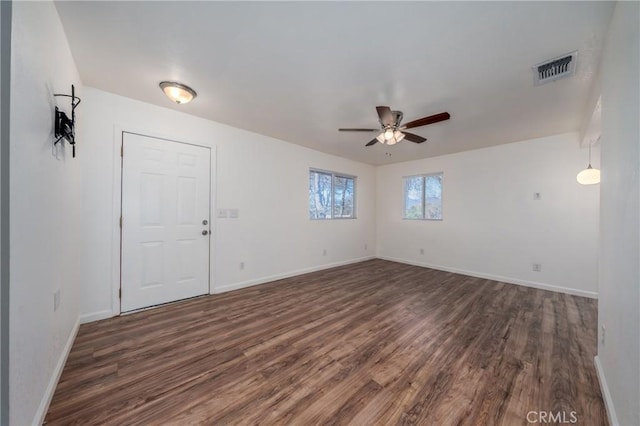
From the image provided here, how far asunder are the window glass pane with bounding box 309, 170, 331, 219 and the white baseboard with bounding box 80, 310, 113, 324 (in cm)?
330

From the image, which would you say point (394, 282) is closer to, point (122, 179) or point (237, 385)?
point (237, 385)

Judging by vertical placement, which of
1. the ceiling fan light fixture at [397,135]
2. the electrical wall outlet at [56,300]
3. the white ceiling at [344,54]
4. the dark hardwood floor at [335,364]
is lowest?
the dark hardwood floor at [335,364]

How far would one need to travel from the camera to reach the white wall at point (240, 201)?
2605mm

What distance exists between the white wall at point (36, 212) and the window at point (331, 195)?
11.9 feet

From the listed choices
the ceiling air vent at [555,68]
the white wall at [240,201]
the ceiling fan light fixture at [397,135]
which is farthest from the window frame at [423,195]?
the ceiling air vent at [555,68]

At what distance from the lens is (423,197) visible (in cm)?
553

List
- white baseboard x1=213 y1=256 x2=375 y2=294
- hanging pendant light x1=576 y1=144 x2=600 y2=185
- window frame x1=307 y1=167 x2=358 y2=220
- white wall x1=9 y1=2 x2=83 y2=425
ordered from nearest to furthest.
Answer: white wall x1=9 y1=2 x2=83 y2=425 < hanging pendant light x1=576 y1=144 x2=600 y2=185 < white baseboard x1=213 y1=256 x2=375 y2=294 < window frame x1=307 y1=167 x2=358 y2=220

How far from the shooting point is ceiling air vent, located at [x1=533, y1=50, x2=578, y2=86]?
195 cm

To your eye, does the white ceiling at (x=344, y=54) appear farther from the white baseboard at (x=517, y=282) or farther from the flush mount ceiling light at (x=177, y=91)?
the white baseboard at (x=517, y=282)

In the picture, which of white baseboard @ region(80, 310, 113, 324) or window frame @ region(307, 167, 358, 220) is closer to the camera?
white baseboard @ region(80, 310, 113, 324)

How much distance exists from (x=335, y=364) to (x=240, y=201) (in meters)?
2.73

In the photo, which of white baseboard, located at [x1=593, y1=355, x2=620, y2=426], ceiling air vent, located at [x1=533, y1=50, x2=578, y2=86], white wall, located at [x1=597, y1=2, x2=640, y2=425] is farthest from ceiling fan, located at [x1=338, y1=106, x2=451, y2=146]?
white baseboard, located at [x1=593, y1=355, x2=620, y2=426]

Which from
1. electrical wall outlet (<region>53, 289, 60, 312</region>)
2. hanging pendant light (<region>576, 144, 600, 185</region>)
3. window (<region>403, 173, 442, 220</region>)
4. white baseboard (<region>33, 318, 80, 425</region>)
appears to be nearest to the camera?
white baseboard (<region>33, 318, 80, 425</region>)

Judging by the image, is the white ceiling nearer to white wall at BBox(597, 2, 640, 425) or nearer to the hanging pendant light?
white wall at BBox(597, 2, 640, 425)
